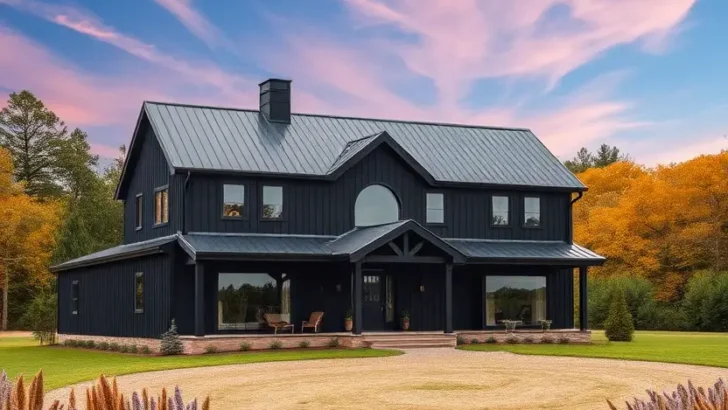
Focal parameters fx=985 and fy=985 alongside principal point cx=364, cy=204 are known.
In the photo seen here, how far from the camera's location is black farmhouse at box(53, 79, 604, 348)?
2983cm

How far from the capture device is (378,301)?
106 feet

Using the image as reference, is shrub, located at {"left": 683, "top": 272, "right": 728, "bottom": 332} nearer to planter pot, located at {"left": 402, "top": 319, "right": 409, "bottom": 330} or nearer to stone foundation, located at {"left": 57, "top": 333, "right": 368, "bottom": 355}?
planter pot, located at {"left": 402, "top": 319, "right": 409, "bottom": 330}

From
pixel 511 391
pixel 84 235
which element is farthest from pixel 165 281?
pixel 84 235

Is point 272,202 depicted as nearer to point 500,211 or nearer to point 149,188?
point 149,188

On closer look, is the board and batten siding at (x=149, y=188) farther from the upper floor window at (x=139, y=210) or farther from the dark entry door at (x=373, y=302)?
the dark entry door at (x=373, y=302)

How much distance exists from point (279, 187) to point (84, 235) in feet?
68.6

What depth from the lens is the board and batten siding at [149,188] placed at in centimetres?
3091

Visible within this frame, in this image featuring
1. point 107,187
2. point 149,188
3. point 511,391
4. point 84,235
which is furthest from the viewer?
point 107,187

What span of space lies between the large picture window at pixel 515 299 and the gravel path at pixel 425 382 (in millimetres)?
8281

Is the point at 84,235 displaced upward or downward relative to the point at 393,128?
downward

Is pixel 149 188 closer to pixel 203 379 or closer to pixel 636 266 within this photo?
pixel 203 379

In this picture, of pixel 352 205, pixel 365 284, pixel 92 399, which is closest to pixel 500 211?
pixel 352 205

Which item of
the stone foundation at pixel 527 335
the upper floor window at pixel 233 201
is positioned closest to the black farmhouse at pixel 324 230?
the upper floor window at pixel 233 201

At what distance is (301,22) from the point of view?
2900 cm
